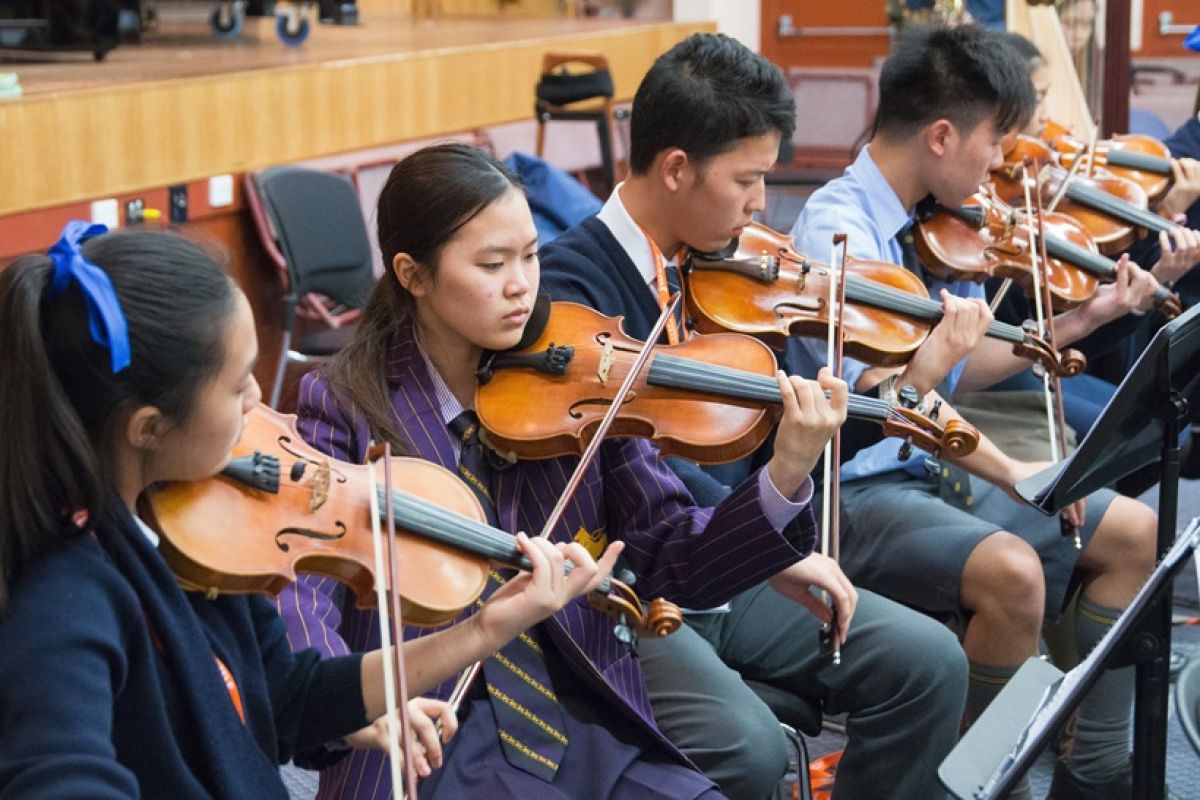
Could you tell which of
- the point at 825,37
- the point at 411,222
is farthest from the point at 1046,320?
the point at 825,37

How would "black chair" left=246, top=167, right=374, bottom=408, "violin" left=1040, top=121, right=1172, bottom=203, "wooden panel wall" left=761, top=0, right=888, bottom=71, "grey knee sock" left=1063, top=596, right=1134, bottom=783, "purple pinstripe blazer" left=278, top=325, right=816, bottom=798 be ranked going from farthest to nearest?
"wooden panel wall" left=761, top=0, right=888, bottom=71 < "black chair" left=246, top=167, right=374, bottom=408 < "violin" left=1040, top=121, right=1172, bottom=203 < "grey knee sock" left=1063, top=596, right=1134, bottom=783 < "purple pinstripe blazer" left=278, top=325, right=816, bottom=798

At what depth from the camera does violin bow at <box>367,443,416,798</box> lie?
1.17m

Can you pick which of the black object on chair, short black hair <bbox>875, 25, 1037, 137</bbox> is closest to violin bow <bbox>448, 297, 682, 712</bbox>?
short black hair <bbox>875, 25, 1037, 137</bbox>

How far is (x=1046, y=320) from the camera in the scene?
2.48 metres

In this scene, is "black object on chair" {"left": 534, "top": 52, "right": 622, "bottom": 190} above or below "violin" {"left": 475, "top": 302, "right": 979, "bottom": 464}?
above

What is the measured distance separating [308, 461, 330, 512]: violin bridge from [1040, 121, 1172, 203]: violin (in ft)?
7.01

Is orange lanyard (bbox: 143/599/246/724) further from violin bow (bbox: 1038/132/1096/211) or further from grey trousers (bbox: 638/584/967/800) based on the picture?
violin bow (bbox: 1038/132/1096/211)

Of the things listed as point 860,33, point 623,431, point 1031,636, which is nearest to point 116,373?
point 623,431

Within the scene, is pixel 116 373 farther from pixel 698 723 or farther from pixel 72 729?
pixel 698 723

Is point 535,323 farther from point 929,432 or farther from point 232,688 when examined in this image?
point 232,688

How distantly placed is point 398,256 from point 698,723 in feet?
2.09

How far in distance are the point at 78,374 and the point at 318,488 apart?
10.9 inches

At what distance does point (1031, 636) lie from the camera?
2.12 m

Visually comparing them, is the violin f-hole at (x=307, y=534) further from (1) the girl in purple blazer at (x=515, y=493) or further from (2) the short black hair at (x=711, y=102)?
(2) the short black hair at (x=711, y=102)
